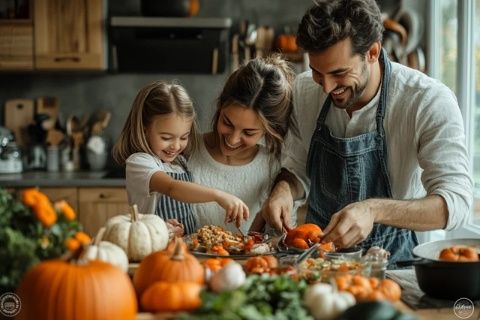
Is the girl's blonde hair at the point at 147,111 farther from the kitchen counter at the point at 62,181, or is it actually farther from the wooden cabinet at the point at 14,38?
the wooden cabinet at the point at 14,38

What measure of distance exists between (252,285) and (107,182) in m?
2.95

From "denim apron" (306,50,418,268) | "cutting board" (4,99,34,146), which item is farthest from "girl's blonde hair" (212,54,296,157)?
"cutting board" (4,99,34,146)

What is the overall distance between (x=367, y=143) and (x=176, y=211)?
27.3 inches

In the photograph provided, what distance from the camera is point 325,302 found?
1.20 m

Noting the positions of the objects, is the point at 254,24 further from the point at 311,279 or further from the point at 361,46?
the point at 311,279

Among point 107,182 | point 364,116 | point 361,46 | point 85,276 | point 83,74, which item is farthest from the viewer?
point 83,74

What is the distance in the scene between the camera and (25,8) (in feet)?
14.4

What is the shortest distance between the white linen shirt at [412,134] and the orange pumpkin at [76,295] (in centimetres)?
107

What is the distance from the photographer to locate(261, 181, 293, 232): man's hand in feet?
6.96

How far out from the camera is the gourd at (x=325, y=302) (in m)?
1.20

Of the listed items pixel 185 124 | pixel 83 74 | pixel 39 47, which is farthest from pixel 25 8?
pixel 185 124

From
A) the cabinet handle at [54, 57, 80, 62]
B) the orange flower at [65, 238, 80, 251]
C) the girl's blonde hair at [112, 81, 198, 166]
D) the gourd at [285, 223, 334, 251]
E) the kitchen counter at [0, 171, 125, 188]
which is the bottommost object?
the kitchen counter at [0, 171, 125, 188]

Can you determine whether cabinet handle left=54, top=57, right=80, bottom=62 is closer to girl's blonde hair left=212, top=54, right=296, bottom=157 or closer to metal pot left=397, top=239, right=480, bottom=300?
girl's blonde hair left=212, top=54, right=296, bottom=157

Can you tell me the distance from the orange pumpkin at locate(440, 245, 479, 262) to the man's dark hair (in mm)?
745
